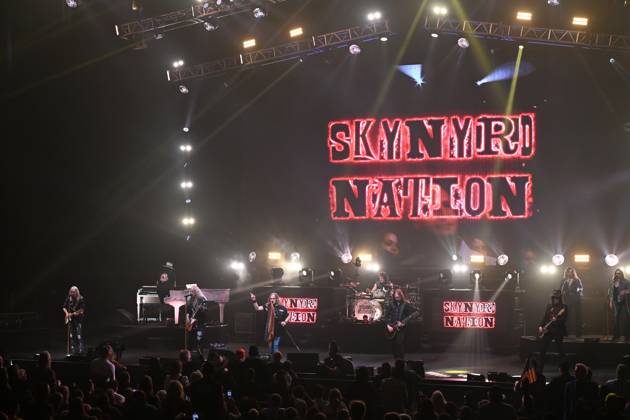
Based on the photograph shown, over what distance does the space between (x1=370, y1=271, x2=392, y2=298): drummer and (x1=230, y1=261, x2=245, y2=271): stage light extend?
650 cm

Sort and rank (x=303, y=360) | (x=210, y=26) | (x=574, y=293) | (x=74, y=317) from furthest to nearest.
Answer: (x=210, y=26), (x=574, y=293), (x=74, y=317), (x=303, y=360)

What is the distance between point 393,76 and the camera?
2756cm

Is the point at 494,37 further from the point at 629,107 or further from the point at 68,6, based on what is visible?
the point at 68,6

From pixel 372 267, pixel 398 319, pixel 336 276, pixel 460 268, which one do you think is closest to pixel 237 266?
pixel 372 267

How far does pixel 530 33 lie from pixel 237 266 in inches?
484

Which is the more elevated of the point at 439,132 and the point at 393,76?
the point at 393,76

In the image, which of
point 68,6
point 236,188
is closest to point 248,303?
point 236,188

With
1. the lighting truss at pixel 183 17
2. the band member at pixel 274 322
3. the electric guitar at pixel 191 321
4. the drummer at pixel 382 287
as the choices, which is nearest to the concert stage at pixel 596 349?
the drummer at pixel 382 287

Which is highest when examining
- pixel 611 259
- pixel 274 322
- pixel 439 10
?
pixel 439 10

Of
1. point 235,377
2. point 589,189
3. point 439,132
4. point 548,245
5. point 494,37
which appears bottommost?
point 235,377

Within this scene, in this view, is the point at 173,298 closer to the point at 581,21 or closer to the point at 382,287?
the point at 382,287

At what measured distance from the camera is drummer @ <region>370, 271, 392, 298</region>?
72.1ft

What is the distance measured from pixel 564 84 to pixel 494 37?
16.0 ft

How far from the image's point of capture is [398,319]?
742 inches
